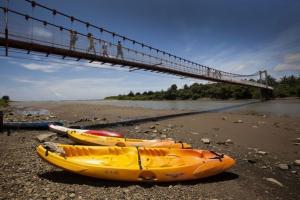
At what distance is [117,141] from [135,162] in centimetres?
289

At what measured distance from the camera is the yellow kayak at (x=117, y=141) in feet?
26.6

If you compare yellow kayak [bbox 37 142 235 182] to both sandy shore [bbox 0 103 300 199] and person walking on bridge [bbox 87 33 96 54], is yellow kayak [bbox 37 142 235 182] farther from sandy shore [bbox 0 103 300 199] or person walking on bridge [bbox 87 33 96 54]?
person walking on bridge [bbox 87 33 96 54]

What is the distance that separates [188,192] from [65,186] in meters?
2.96

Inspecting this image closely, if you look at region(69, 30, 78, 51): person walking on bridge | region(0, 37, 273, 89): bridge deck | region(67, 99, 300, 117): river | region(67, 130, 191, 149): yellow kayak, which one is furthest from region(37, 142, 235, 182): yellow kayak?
region(67, 99, 300, 117): river

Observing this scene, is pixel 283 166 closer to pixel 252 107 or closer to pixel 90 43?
pixel 90 43

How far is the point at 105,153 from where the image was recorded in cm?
648

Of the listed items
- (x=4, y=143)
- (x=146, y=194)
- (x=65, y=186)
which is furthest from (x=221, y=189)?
(x=4, y=143)

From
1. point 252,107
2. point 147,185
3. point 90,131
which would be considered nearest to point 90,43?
point 90,131

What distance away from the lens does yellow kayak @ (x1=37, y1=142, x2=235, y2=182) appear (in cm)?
537

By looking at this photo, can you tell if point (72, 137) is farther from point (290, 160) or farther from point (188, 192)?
point (290, 160)

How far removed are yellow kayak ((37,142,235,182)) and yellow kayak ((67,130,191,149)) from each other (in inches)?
52.0

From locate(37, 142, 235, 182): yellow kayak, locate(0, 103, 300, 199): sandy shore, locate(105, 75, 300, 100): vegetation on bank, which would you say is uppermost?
locate(105, 75, 300, 100): vegetation on bank

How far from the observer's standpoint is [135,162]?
595cm

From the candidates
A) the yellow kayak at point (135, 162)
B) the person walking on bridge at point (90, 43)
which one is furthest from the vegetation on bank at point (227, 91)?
the yellow kayak at point (135, 162)
